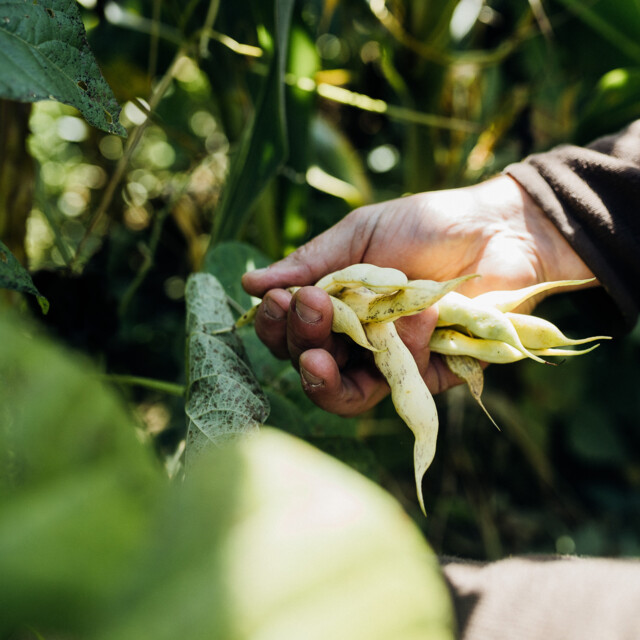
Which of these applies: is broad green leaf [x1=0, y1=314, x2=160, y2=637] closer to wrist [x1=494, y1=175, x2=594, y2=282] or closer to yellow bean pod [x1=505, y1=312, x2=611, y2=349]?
yellow bean pod [x1=505, y1=312, x2=611, y2=349]

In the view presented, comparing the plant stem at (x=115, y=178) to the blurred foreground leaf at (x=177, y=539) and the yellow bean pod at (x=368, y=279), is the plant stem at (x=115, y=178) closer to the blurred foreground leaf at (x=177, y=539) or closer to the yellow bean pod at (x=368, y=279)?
the yellow bean pod at (x=368, y=279)

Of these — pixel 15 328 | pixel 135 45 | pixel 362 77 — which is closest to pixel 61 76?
pixel 15 328

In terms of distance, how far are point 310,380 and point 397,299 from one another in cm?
15

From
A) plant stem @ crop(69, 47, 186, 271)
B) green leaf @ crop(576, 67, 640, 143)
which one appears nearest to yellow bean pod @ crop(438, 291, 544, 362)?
plant stem @ crop(69, 47, 186, 271)

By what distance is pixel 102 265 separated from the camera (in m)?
0.83

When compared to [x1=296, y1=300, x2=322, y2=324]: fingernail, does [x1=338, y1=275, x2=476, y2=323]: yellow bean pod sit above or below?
above

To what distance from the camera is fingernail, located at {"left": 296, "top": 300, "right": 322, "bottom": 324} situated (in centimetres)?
60

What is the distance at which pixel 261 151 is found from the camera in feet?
2.85

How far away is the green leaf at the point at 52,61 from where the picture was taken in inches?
16.2

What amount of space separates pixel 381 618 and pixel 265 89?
0.77 meters

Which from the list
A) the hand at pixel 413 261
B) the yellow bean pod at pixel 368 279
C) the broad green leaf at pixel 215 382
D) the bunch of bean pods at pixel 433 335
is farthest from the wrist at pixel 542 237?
the broad green leaf at pixel 215 382

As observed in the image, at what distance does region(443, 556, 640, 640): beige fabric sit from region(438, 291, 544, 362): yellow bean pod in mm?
204

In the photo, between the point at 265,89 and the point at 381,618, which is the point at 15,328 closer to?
the point at 381,618

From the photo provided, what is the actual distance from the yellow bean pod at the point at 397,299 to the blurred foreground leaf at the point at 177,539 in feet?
1.01
